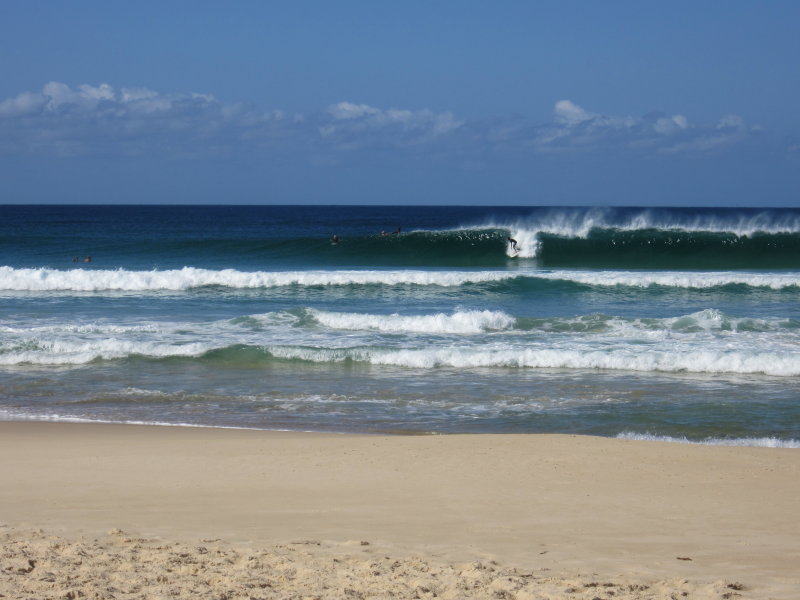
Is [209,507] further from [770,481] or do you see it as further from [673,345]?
[673,345]

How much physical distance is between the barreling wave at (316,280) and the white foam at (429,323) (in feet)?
22.5

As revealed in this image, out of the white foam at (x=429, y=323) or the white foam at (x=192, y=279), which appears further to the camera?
the white foam at (x=192, y=279)

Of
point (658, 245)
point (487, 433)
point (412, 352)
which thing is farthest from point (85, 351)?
point (658, 245)

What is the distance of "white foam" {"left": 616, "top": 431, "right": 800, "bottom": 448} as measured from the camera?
749 centimetres

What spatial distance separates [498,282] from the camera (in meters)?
21.3

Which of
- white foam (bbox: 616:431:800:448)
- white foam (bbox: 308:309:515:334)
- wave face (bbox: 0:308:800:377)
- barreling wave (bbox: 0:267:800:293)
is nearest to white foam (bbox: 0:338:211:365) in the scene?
wave face (bbox: 0:308:800:377)

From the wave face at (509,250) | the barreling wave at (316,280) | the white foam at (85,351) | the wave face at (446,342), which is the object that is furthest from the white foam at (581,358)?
the wave face at (509,250)

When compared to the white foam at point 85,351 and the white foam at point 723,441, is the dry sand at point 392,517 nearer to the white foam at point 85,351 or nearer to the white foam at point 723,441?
the white foam at point 723,441

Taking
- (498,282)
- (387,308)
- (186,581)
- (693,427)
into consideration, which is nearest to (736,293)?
(498,282)

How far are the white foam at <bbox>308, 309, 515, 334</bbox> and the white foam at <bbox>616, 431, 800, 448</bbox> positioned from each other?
244 inches

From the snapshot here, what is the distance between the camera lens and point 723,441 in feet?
25.0

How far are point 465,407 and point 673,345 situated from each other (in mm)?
4615

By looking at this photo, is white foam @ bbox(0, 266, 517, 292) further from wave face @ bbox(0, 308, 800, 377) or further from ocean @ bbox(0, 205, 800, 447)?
wave face @ bbox(0, 308, 800, 377)

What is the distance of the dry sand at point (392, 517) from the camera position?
12.8 feet
